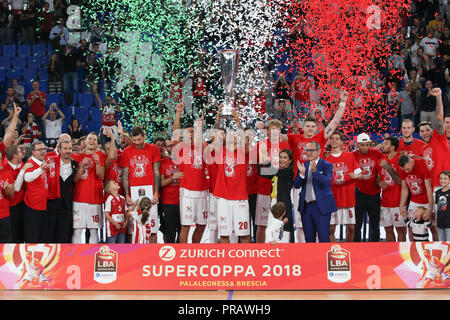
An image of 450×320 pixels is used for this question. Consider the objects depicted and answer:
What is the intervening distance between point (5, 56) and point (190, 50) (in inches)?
204

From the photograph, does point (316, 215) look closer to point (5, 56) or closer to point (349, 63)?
point (349, 63)

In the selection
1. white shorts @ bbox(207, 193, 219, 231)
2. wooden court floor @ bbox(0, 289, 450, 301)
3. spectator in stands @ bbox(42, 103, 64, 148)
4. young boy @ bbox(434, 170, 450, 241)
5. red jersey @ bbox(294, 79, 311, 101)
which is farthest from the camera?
red jersey @ bbox(294, 79, 311, 101)

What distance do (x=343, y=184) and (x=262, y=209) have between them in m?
1.23

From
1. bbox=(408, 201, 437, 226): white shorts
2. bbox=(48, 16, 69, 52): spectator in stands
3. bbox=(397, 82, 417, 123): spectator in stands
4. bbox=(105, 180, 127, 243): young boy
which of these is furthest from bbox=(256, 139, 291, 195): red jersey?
bbox=(48, 16, 69, 52): spectator in stands

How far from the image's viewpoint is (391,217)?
9406 millimetres

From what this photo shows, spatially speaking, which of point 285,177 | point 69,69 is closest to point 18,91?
point 69,69

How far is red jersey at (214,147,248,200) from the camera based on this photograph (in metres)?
8.63

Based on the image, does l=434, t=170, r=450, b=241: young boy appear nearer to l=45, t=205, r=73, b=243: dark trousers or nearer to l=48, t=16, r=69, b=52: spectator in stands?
l=45, t=205, r=73, b=243: dark trousers

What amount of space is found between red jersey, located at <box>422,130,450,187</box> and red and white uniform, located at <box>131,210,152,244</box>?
12.9 feet

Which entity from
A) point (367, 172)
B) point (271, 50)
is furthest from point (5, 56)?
point (367, 172)

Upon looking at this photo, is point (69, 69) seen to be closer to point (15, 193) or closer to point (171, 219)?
point (171, 219)

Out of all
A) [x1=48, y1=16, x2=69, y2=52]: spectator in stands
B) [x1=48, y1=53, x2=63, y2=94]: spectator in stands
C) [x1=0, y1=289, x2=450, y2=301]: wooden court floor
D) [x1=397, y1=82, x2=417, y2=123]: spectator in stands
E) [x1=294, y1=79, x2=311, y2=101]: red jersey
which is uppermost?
[x1=48, y1=16, x2=69, y2=52]: spectator in stands

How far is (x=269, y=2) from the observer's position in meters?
17.8

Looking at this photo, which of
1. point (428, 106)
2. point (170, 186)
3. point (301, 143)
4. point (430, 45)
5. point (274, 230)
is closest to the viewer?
point (274, 230)
